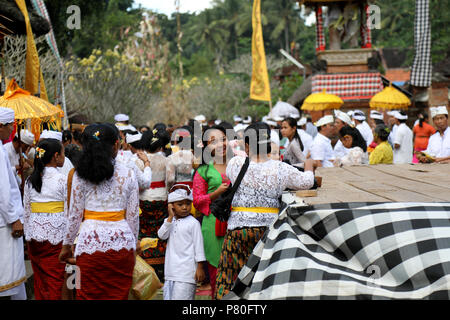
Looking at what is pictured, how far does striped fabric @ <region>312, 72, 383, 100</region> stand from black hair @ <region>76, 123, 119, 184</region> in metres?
14.7

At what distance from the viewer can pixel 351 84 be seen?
17922 millimetres

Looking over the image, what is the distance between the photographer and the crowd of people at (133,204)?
388cm

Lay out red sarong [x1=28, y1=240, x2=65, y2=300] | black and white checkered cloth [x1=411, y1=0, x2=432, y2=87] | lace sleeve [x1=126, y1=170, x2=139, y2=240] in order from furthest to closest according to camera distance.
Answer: black and white checkered cloth [x1=411, y1=0, x2=432, y2=87], red sarong [x1=28, y1=240, x2=65, y2=300], lace sleeve [x1=126, y1=170, x2=139, y2=240]

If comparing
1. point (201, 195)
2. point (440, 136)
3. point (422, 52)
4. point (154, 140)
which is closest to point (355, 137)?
point (440, 136)

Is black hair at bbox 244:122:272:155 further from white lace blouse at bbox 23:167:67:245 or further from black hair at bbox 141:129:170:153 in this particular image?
black hair at bbox 141:129:170:153

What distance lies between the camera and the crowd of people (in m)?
3.88

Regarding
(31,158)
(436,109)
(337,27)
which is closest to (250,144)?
(31,158)

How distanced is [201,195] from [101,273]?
140 cm

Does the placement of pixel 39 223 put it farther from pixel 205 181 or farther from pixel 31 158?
pixel 31 158

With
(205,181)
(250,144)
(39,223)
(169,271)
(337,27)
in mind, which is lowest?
(169,271)

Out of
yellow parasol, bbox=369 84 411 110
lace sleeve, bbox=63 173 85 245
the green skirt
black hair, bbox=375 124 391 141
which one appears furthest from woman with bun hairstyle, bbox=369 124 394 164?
yellow parasol, bbox=369 84 411 110

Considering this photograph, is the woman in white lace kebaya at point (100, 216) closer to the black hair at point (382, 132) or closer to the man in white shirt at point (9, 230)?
the man in white shirt at point (9, 230)

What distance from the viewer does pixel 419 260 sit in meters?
2.71

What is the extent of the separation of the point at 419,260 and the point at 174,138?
5.76m
